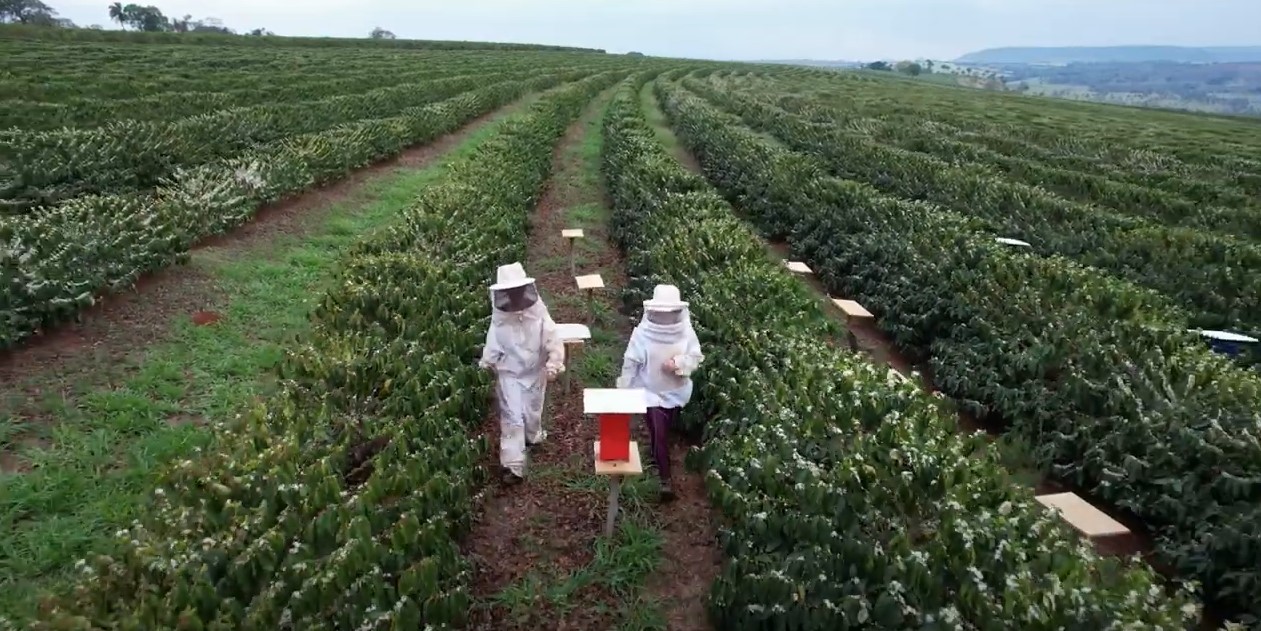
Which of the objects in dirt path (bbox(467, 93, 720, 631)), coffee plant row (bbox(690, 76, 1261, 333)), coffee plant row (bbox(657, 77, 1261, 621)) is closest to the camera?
dirt path (bbox(467, 93, 720, 631))

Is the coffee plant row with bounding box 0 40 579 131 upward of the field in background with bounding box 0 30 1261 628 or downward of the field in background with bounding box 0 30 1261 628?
upward

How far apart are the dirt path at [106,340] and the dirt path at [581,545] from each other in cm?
313

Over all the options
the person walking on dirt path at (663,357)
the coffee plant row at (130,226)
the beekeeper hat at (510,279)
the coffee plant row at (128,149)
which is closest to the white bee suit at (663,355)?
the person walking on dirt path at (663,357)

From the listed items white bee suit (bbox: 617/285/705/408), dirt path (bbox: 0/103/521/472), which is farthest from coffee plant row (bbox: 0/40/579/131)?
white bee suit (bbox: 617/285/705/408)

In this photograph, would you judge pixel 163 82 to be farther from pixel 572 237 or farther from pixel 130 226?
pixel 572 237

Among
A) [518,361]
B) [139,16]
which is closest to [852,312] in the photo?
[518,361]

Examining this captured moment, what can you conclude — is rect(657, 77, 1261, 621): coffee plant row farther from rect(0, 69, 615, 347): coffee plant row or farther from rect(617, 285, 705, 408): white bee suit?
rect(0, 69, 615, 347): coffee plant row

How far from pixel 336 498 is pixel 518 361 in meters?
1.88

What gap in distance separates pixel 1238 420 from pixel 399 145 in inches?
682

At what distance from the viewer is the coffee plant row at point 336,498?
10.5ft

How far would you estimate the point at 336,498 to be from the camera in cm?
391

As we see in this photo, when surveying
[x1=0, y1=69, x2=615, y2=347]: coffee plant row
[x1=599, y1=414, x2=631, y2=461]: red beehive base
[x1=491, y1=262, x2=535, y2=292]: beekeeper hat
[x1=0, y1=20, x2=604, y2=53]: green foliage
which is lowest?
[x1=599, y1=414, x2=631, y2=461]: red beehive base

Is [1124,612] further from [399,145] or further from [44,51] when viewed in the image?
[44,51]

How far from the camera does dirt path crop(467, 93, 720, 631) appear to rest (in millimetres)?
4574
